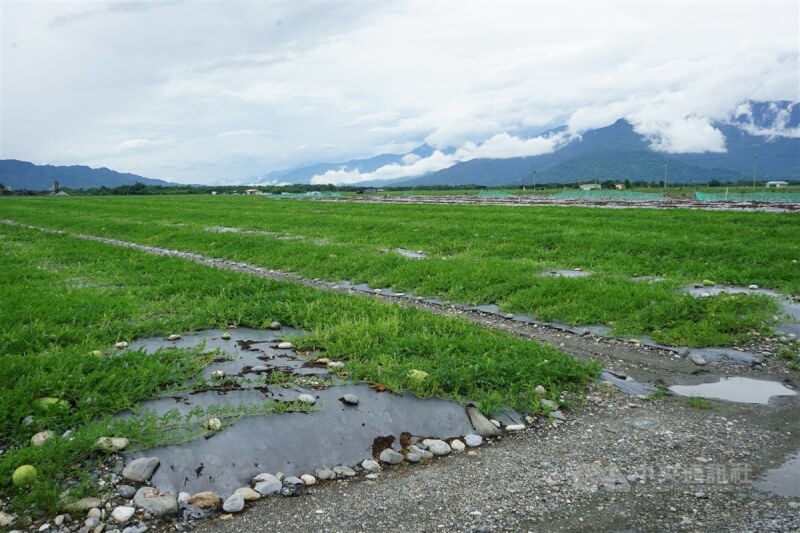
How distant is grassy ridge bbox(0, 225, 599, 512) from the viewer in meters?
5.71

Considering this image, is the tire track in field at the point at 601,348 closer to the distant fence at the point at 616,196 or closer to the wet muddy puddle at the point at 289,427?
the wet muddy puddle at the point at 289,427

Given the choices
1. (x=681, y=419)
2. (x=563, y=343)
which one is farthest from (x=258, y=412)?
(x=563, y=343)

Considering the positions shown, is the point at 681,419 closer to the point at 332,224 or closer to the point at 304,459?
the point at 304,459

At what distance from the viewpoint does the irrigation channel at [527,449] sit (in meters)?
4.77

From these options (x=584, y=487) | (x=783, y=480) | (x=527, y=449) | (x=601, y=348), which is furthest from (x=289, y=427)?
(x=601, y=348)

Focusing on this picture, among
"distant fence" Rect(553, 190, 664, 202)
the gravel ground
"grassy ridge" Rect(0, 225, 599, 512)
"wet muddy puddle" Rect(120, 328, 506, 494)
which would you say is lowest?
the gravel ground

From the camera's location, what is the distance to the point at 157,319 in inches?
386

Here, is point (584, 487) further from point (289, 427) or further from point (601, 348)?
point (601, 348)

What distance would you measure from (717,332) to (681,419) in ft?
13.2

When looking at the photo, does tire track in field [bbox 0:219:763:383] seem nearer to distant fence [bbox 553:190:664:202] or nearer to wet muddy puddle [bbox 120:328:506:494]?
wet muddy puddle [bbox 120:328:506:494]

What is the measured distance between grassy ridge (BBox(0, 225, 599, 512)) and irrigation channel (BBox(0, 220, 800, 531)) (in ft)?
1.31

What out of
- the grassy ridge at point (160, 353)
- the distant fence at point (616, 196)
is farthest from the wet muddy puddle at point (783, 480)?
the distant fence at point (616, 196)

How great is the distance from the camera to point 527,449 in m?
6.04

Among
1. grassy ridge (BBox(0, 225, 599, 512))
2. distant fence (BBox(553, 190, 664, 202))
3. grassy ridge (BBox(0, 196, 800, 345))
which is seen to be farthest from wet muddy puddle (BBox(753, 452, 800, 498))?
distant fence (BBox(553, 190, 664, 202))
